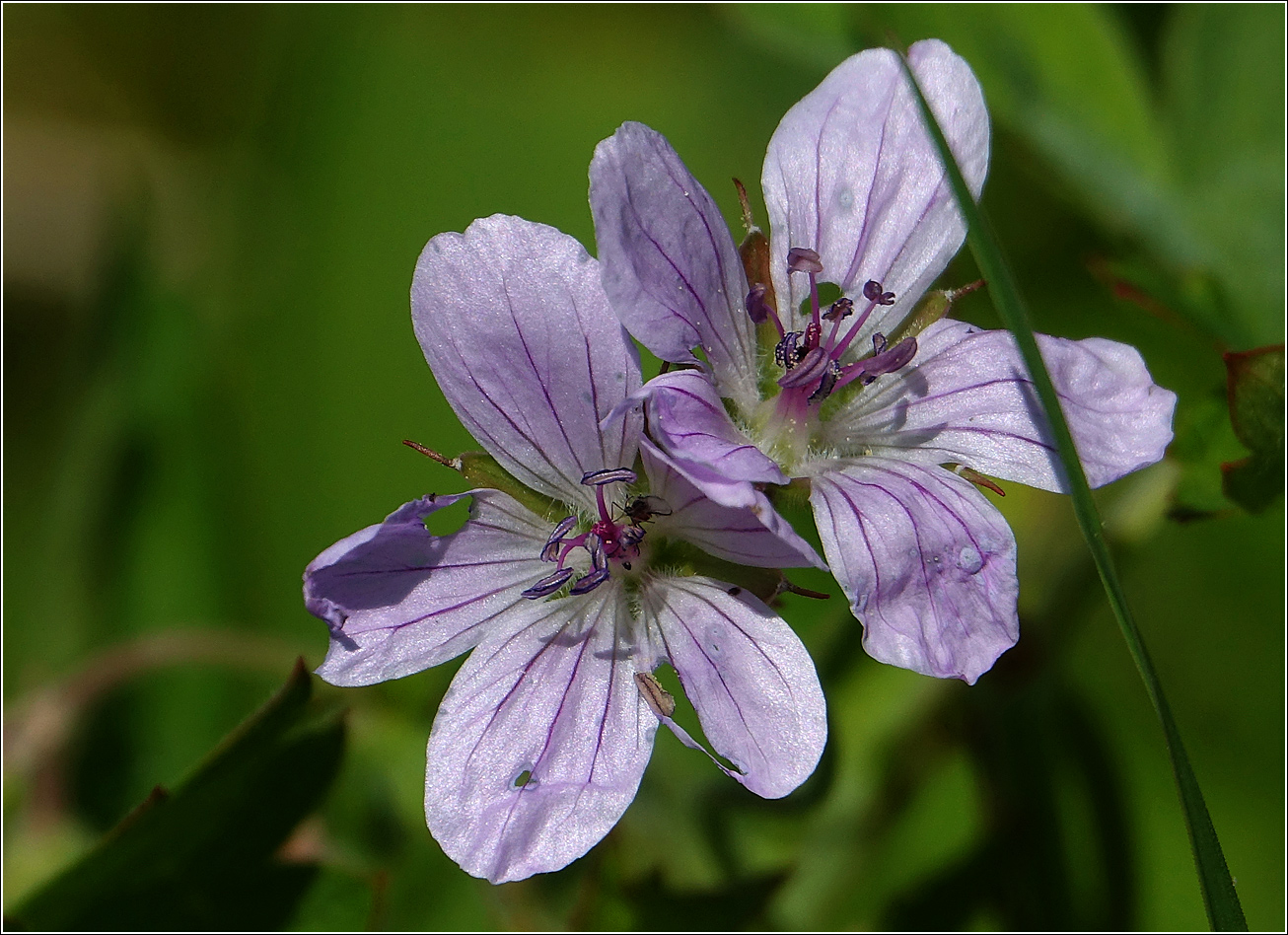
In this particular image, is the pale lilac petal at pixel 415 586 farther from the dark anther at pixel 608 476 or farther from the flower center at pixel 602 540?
the dark anther at pixel 608 476

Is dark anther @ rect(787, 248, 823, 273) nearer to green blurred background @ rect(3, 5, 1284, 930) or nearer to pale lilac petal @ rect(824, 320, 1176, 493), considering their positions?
pale lilac petal @ rect(824, 320, 1176, 493)

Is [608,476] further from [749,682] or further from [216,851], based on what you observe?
[216,851]

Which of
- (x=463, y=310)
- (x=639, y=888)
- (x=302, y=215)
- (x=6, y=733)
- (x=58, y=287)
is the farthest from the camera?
(x=58, y=287)

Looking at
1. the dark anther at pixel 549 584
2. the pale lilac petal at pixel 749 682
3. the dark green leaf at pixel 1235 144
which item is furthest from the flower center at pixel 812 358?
the dark green leaf at pixel 1235 144

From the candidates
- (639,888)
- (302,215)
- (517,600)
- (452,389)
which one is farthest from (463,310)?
(302,215)

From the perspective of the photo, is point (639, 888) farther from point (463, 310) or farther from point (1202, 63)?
point (1202, 63)

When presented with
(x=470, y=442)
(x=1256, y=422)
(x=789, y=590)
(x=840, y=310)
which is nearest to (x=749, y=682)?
(x=789, y=590)
